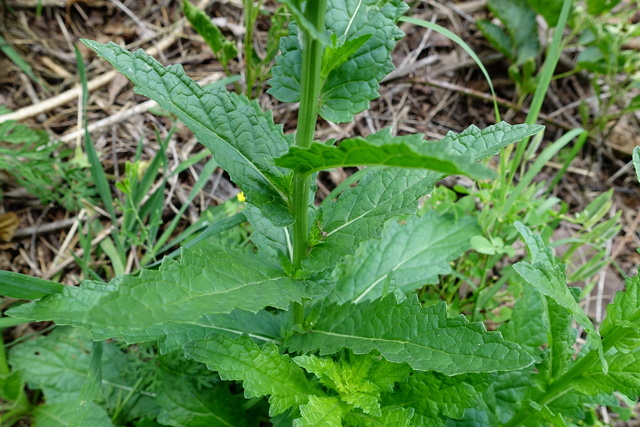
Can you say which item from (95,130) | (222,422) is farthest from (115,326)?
(95,130)

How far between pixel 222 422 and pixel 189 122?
1327mm

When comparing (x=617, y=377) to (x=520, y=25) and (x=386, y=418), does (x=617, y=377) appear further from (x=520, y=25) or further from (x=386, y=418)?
(x=520, y=25)

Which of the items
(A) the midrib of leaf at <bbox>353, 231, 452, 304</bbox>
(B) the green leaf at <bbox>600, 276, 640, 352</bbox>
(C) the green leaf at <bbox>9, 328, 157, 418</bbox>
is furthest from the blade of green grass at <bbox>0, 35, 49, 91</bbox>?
(B) the green leaf at <bbox>600, 276, 640, 352</bbox>

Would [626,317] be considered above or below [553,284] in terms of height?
below

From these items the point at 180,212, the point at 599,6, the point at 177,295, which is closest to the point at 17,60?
the point at 180,212

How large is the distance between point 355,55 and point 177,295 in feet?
2.85

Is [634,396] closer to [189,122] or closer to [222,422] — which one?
[222,422]

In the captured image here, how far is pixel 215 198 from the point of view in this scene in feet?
10.3

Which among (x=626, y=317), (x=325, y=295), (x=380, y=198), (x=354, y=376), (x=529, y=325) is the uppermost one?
(x=380, y=198)

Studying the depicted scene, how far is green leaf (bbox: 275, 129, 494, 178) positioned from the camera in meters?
0.87

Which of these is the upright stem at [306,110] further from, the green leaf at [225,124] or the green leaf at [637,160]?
the green leaf at [637,160]

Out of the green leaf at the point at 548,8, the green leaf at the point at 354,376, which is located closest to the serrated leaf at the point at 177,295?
the green leaf at the point at 354,376

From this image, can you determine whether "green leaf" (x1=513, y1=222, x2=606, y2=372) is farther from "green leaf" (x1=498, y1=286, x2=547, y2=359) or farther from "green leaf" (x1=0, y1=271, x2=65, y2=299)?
"green leaf" (x1=0, y1=271, x2=65, y2=299)

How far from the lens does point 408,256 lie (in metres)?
2.38
